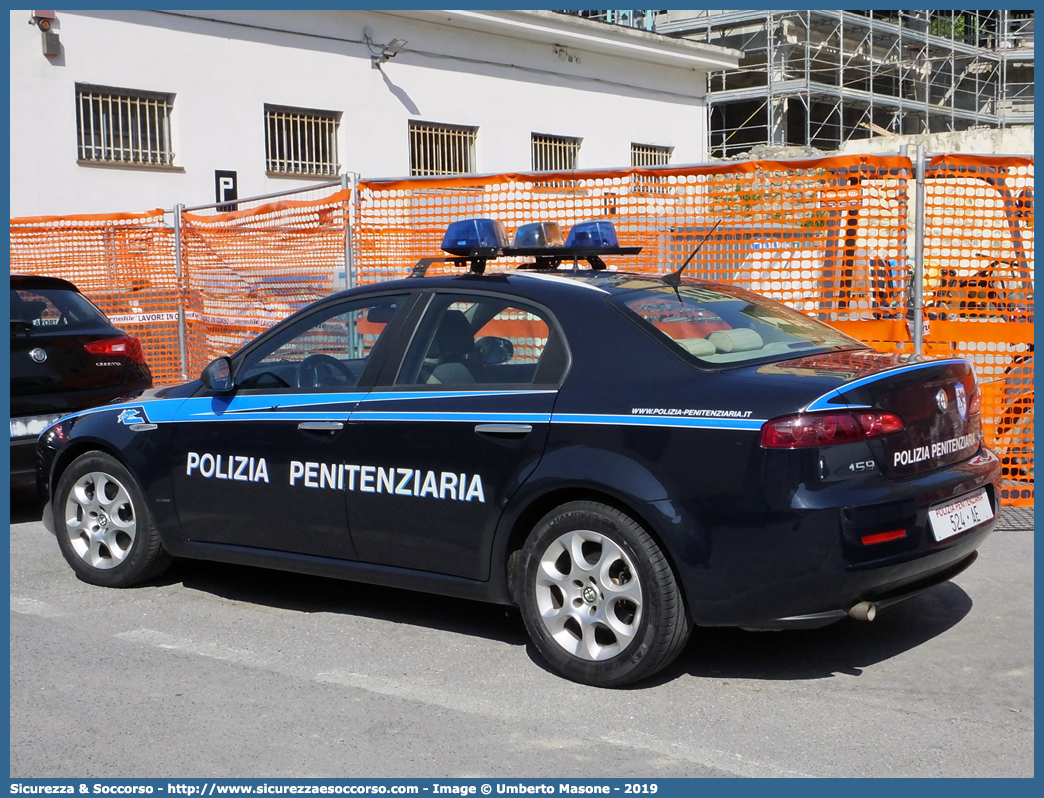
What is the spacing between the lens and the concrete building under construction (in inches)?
1257

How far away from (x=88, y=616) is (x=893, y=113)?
34.4m

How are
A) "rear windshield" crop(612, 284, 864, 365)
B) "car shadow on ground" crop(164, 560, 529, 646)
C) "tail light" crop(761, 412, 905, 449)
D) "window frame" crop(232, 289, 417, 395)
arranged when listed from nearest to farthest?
"tail light" crop(761, 412, 905, 449), "rear windshield" crop(612, 284, 864, 365), "window frame" crop(232, 289, 417, 395), "car shadow on ground" crop(164, 560, 529, 646)

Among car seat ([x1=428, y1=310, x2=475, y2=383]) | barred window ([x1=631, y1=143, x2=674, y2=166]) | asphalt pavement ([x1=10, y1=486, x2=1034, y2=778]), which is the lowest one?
asphalt pavement ([x1=10, y1=486, x2=1034, y2=778])

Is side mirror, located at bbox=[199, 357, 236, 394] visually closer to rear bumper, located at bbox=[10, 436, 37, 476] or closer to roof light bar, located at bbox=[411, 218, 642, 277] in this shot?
roof light bar, located at bbox=[411, 218, 642, 277]

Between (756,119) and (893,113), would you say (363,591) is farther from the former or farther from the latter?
(893,113)

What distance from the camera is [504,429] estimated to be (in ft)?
15.1

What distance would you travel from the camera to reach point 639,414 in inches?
171

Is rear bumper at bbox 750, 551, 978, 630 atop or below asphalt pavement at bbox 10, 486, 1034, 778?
atop

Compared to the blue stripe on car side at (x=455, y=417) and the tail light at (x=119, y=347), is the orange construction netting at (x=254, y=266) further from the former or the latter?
the blue stripe on car side at (x=455, y=417)

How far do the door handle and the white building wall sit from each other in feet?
45.7

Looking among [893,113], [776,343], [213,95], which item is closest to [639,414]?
[776,343]

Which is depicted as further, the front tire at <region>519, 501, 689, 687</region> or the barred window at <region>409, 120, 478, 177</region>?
the barred window at <region>409, 120, 478, 177</region>

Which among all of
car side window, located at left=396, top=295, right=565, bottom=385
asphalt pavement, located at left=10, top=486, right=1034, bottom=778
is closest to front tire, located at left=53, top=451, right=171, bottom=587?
asphalt pavement, located at left=10, top=486, right=1034, bottom=778

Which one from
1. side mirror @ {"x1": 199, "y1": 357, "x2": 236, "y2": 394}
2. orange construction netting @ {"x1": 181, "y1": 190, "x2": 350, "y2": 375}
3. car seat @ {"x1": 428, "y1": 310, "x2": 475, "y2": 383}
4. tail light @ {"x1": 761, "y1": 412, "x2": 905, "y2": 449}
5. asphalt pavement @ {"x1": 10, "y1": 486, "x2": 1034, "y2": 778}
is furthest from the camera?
orange construction netting @ {"x1": 181, "y1": 190, "x2": 350, "y2": 375}
